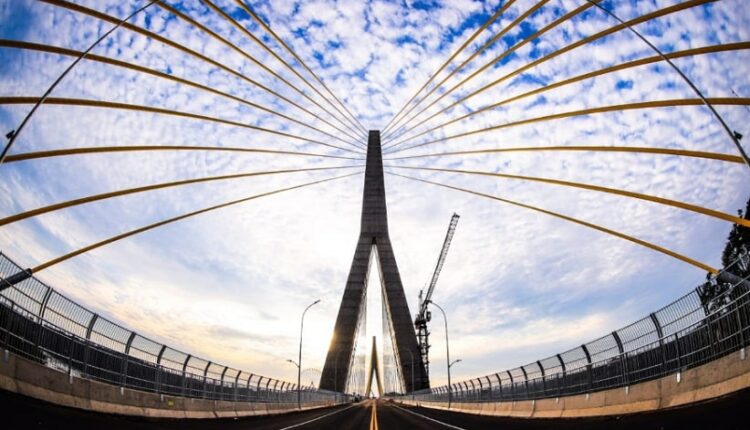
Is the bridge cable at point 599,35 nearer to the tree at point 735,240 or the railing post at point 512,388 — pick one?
the railing post at point 512,388

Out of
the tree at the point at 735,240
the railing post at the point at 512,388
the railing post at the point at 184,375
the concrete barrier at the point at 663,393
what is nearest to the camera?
the concrete barrier at the point at 663,393

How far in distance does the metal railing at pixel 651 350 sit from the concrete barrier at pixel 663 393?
412 mm

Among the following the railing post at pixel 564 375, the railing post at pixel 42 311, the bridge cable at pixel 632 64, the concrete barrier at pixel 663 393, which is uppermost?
the bridge cable at pixel 632 64

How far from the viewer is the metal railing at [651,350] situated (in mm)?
9602

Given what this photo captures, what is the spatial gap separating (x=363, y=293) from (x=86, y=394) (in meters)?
46.1

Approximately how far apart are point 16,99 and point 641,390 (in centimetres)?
1670

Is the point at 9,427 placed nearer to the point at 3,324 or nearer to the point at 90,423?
the point at 90,423

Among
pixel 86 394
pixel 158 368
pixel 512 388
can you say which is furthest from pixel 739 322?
pixel 158 368

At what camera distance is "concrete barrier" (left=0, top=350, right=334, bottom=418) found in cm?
885

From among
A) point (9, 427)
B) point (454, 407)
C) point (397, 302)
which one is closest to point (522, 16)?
point (9, 427)

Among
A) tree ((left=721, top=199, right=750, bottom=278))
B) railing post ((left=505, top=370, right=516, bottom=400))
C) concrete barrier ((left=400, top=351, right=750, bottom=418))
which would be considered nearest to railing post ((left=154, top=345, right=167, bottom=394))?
concrete barrier ((left=400, top=351, right=750, bottom=418))

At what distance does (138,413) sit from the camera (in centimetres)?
1277

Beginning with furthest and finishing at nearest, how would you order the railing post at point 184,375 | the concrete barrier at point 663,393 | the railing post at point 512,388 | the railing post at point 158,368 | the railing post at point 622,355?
the railing post at point 512,388
the railing post at point 184,375
the railing post at point 158,368
the railing post at point 622,355
the concrete barrier at point 663,393

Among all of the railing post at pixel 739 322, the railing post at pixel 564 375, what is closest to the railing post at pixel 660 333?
the railing post at pixel 739 322
